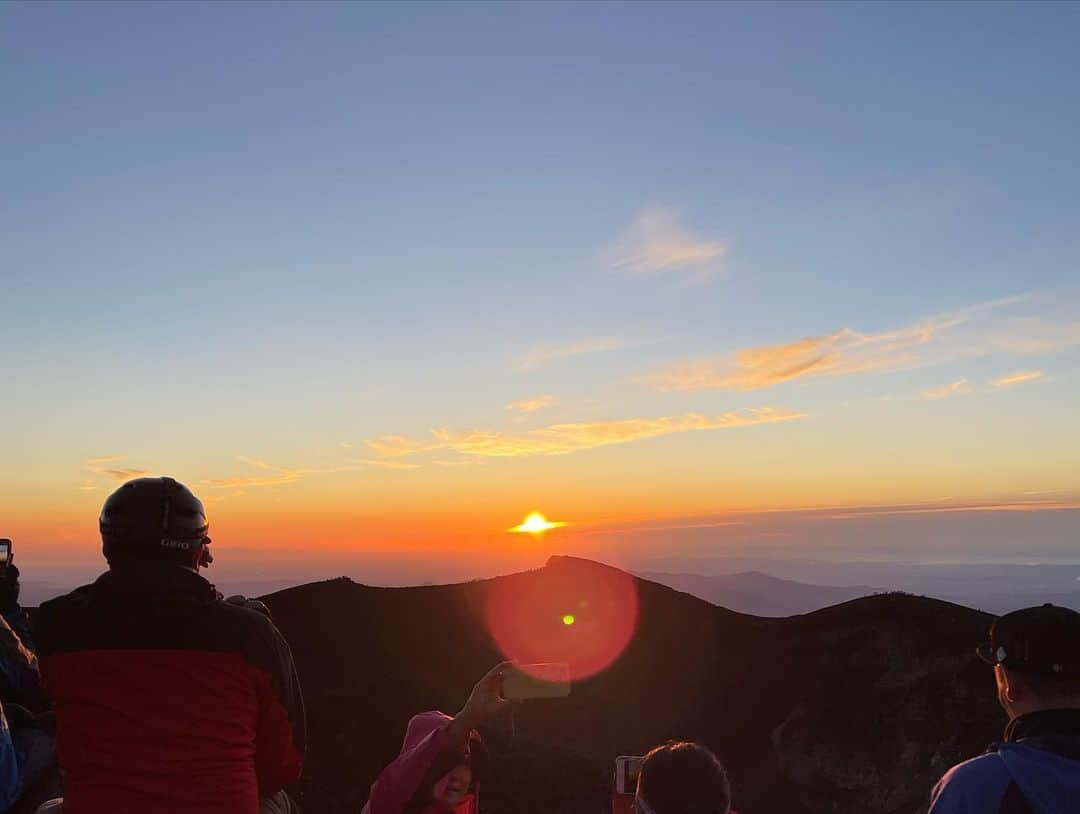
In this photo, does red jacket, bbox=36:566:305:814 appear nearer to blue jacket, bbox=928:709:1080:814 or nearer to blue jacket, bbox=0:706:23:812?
blue jacket, bbox=0:706:23:812

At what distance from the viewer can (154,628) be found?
424cm

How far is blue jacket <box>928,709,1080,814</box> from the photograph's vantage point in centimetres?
344

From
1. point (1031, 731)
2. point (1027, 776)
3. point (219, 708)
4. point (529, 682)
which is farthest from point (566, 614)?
point (1027, 776)

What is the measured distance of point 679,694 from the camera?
2089 centimetres

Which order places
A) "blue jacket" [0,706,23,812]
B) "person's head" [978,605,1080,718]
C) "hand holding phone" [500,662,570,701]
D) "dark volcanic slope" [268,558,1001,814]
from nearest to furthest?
"person's head" [978,605,1080,718] → "hand holding phone" [500,662,570,701] → "blue jacket" [0,706,23,812] → "dark volcanic slope" [268,558,1001,814]

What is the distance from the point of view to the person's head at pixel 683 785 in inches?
129

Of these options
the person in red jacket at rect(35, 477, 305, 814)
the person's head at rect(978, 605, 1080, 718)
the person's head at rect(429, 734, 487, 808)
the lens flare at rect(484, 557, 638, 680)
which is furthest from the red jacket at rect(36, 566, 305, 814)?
the lens flare at rect(484, 557, 638, 680)

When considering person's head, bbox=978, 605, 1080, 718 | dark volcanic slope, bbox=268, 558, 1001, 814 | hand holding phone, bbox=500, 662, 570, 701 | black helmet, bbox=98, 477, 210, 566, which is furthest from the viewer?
dark volcanic slope, bbox=268, 558, 1001, 814

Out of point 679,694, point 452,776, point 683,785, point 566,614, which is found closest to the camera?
point 683,785

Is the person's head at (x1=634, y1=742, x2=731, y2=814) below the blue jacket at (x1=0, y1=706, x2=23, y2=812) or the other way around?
the other way around

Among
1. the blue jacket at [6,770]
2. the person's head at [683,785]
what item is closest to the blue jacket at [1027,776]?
the person's head at [683,785]

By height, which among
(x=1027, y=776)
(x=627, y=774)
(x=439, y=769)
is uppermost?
(x=1027, y=776)

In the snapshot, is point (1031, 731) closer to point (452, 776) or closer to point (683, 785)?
point (683, 785)

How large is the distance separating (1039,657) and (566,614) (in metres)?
21.7
